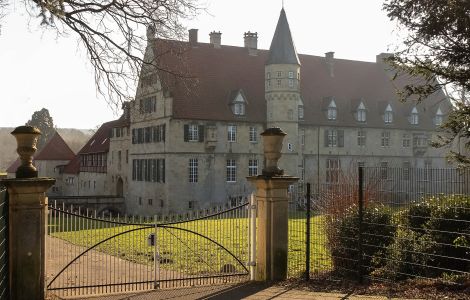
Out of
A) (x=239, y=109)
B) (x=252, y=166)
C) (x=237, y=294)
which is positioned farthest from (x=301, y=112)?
(x=237, y=294)

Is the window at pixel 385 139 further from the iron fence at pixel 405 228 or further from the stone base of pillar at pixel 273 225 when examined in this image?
the stone base of pillar at pixel 273 225

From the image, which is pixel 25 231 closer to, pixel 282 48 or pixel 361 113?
pixel 282 48

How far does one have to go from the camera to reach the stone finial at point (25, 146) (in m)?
7.71

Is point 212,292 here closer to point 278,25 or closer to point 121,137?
point 278,25

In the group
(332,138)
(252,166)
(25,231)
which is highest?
(332,138)

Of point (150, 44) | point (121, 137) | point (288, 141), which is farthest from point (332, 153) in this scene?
point (150, 44)

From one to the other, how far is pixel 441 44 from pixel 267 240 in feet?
16.2

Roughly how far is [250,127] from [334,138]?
8.19 meters

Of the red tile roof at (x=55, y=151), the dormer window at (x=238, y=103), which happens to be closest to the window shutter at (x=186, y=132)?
the dormer window at (x=238, y=103)

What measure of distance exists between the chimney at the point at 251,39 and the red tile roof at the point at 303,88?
82 cm

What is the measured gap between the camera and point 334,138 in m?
45.8

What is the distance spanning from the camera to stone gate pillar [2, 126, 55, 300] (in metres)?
7.43

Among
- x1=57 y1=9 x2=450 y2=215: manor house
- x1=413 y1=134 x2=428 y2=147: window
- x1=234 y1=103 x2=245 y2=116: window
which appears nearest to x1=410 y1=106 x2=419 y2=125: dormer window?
x1=57 y1=9 x2=450 y2=215: manor house

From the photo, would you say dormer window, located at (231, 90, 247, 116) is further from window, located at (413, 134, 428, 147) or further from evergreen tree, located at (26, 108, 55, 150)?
evergreen tree, located at (26, 108, 55, 150)
